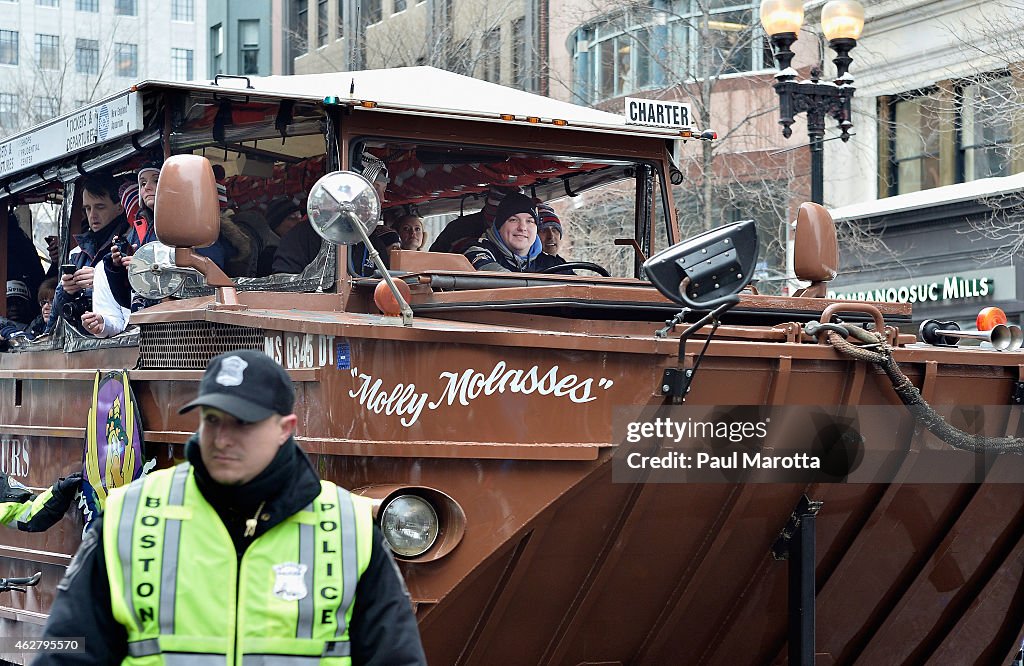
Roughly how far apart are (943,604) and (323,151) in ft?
9.73

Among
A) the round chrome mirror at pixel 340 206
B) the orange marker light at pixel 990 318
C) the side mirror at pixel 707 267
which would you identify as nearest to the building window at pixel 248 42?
the orange marker light at pixel 990 318

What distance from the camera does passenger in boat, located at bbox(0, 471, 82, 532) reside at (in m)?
6.16

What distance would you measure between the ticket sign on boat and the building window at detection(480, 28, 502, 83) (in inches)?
564

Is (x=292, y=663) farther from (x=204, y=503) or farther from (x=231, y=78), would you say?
(x=231, y=78)

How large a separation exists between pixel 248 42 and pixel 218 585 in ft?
123

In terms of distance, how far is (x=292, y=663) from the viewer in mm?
3186

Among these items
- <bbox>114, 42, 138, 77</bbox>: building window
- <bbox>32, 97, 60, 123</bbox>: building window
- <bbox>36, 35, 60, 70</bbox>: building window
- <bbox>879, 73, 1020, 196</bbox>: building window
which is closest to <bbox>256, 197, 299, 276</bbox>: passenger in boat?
<bbox>879, 73, 1020, 196</bbox>: building window

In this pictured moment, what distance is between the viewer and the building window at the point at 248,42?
129 ft

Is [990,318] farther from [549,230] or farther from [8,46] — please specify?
[8,46]

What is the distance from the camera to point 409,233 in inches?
263

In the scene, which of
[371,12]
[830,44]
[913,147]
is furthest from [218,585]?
[371,12]

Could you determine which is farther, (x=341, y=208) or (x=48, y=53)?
(x=48, y=53)

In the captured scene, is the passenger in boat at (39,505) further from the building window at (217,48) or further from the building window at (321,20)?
the building window at (217,48)

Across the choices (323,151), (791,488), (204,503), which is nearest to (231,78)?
(323,151)
